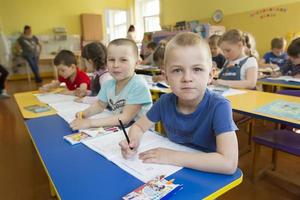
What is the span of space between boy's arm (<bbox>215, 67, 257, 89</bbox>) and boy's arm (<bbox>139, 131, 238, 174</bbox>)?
4.38 feet

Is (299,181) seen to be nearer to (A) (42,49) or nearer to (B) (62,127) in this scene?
(B) (62,127)

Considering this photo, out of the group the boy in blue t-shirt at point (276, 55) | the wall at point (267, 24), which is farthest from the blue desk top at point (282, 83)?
the wall at point (267, 24)

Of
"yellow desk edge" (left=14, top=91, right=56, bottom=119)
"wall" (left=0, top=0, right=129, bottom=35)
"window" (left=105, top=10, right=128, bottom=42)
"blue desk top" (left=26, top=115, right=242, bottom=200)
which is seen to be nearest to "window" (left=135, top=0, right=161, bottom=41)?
"window" (left=105, top=10, right=128, bottom=42)

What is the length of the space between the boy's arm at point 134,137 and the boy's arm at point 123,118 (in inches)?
9.0

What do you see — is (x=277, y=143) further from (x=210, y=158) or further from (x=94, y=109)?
(x=94, y=109)

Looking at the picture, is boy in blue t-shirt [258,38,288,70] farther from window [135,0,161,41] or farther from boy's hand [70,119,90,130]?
window [135,0,161,41]

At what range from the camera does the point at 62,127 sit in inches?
49.1

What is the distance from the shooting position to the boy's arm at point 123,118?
1183mm

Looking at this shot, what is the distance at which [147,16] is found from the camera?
887 centimetres

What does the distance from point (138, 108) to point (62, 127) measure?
0.40m

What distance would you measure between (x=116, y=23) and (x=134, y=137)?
9.68m

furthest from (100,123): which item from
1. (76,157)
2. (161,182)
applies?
(161,182)

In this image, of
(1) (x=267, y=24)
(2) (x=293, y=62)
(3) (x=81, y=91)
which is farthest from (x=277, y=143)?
(1) (x=267, y=24)

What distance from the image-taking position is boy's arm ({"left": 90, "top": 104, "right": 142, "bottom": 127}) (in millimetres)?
1183
